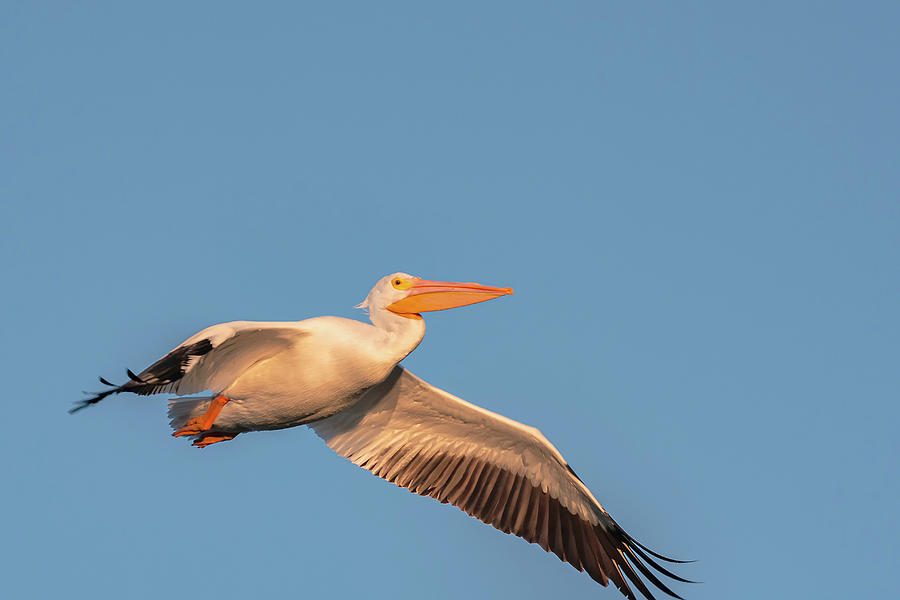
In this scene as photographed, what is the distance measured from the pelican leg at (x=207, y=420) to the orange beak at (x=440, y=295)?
173cm

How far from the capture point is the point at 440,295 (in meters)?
9.94

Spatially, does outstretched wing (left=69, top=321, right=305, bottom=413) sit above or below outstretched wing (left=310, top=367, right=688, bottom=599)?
above

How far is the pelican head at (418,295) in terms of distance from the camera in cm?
973

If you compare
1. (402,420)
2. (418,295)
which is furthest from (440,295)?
(402,420)

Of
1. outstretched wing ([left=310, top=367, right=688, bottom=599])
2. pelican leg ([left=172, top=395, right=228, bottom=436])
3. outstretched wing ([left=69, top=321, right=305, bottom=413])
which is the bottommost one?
outstretched wing ([left=310, top=367, right=688, bottom=599])

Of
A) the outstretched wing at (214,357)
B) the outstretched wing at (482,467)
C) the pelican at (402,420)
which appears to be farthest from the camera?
the outstretched wing at (482,467)

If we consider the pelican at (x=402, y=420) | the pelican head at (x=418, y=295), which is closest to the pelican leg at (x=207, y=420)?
the pelican at (x=402, y=420)

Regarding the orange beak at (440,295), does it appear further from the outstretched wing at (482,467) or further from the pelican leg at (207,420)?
the pelican leg at (207,420)

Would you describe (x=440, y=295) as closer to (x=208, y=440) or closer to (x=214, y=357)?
(x=214, y=357)

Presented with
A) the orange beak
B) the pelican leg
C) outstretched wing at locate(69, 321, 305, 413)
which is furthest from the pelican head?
the pelican leg

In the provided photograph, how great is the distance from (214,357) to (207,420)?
680 millimetres

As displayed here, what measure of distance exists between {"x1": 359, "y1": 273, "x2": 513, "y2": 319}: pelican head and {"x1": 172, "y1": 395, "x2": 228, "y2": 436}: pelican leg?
158 cm

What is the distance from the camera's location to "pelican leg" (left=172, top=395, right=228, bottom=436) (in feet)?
31.2

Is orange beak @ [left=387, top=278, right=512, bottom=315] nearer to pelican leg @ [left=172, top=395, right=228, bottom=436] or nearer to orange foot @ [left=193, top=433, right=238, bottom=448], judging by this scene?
pelican leg @ [left=172, top=395, right=228, bottom=436]
